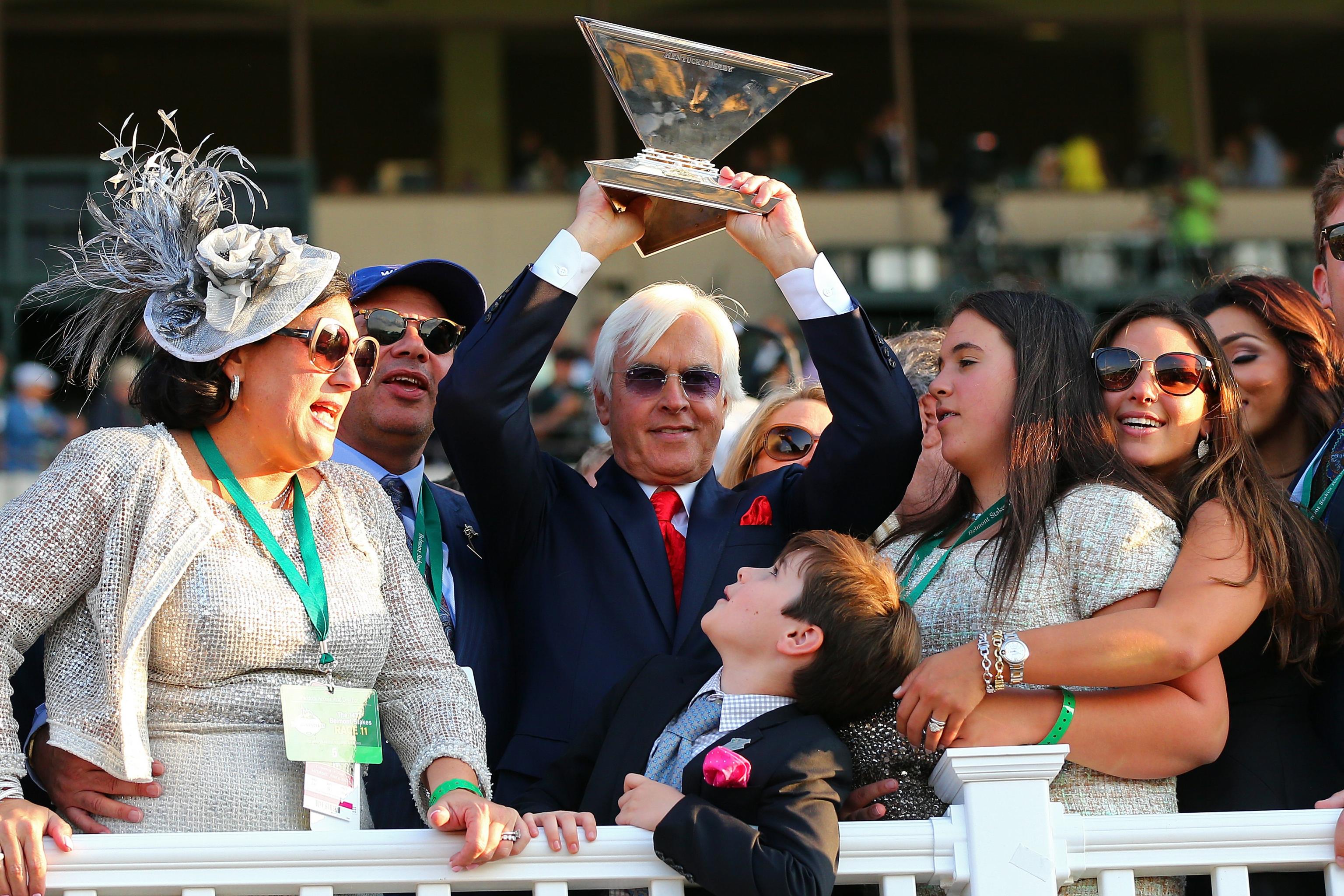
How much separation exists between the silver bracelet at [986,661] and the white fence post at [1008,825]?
0.23 meters

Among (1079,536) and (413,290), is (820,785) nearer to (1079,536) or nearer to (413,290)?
(1079,536)

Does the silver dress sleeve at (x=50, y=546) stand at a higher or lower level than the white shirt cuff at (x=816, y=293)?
lower

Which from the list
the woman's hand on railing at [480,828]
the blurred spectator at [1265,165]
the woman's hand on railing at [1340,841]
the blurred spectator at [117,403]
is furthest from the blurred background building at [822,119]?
the woman's hand on railing at [480,828]

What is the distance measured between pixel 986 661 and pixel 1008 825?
1.08 ft

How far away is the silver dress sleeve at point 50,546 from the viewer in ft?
8.65

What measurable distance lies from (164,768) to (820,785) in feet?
3.56

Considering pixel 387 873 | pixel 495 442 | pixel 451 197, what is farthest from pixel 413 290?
pixel 451 197

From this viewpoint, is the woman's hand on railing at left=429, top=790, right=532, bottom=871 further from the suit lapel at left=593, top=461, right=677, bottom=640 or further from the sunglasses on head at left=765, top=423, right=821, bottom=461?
the sunglasses on head at left=765, top=423, right=821, bottom=461

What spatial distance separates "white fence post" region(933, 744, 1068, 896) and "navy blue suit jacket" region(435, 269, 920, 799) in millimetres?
752

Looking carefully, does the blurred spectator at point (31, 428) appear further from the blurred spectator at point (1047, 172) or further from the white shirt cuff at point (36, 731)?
the blurred spectator at point (1047, 172)

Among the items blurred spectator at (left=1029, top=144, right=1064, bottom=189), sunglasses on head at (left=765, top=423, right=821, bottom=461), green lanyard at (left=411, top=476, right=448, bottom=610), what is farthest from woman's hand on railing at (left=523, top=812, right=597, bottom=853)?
blurred spectator at (left=1029, top=144, right=1064, bottom=189)

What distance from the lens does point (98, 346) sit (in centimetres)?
302

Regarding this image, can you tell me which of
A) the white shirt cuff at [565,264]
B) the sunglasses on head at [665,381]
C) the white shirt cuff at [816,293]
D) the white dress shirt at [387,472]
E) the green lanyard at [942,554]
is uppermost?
the white shirt cuff at [565,264]

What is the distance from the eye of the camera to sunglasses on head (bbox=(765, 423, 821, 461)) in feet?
14.0
